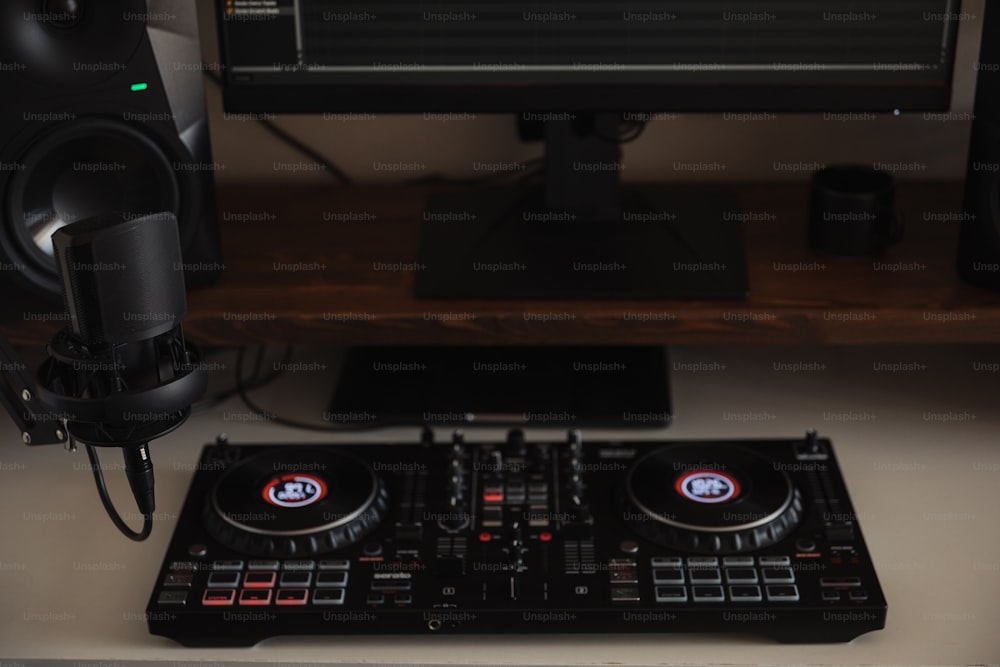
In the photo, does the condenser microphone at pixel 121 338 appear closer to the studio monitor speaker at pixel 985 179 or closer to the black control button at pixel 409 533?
the black control button at pixel 409 533

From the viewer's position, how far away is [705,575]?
2.78ft

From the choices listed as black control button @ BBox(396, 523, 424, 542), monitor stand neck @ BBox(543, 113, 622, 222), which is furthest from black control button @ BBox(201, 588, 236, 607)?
monitor stand neck @ BBox(543, 113, 622, 222)

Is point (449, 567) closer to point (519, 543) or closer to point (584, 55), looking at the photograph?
point (519, 543)

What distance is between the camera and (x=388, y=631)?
2.73ft

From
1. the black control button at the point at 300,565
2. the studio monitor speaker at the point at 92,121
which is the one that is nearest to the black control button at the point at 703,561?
the black control button at the point at 300,565

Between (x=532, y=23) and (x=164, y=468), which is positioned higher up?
(x=532, y=23)

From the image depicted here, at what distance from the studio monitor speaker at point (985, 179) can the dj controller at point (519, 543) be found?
20cm

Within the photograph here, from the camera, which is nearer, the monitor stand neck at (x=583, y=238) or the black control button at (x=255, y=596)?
the black control button at (x=255, y=596)

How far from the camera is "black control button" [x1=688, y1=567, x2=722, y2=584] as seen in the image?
0.84 m

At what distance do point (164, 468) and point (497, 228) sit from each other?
1.20 feet

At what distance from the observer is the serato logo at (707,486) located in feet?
2.99

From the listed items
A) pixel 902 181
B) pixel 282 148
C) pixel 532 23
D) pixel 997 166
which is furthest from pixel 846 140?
pixel 282 148

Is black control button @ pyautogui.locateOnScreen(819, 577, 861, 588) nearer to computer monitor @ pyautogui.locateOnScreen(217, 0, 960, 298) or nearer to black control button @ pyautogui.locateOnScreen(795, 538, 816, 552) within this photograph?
black control button @ pyautogui.locateOnScreen(795, 538, 816, 552)

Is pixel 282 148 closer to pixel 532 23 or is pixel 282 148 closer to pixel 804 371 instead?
pixel 532 23
